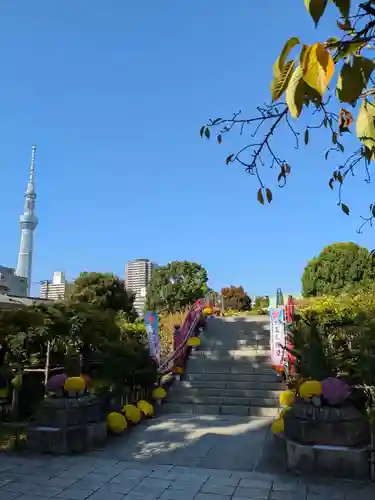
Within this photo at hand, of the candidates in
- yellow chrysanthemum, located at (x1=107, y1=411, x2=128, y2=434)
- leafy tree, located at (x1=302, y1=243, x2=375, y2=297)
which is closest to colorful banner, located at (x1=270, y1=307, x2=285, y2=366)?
yellow chrysanthemum, located at (x1=107, y1=411, x2=128, y2=434)

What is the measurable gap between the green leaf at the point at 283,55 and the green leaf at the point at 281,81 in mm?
12

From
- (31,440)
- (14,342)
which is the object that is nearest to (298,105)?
(31,440)

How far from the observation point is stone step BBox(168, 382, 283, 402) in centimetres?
870

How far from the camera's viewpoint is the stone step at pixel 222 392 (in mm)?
8703

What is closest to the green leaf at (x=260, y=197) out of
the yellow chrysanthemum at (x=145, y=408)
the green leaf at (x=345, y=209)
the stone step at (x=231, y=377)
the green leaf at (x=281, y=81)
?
the green leaf at (x=345, y=209)

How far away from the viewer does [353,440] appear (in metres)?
4.79

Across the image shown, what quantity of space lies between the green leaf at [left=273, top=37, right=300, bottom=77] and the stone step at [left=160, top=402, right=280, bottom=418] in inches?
304

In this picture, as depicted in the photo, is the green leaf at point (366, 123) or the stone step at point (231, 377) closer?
the green leaf at point (366, 123)

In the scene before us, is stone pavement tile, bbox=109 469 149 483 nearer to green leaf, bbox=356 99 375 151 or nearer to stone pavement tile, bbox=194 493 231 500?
stone pavement tile, bbox=194 493 231 500

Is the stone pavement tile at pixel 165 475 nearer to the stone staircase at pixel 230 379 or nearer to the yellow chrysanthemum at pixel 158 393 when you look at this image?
the stone staircase at pixel 230 379

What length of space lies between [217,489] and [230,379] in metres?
5.19

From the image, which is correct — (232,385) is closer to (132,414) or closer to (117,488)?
(132,414)

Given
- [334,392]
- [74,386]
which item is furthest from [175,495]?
[74,386]

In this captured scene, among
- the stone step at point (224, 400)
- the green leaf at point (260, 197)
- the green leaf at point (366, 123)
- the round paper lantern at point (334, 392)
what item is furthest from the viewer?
the stone step at point (224, 400)
